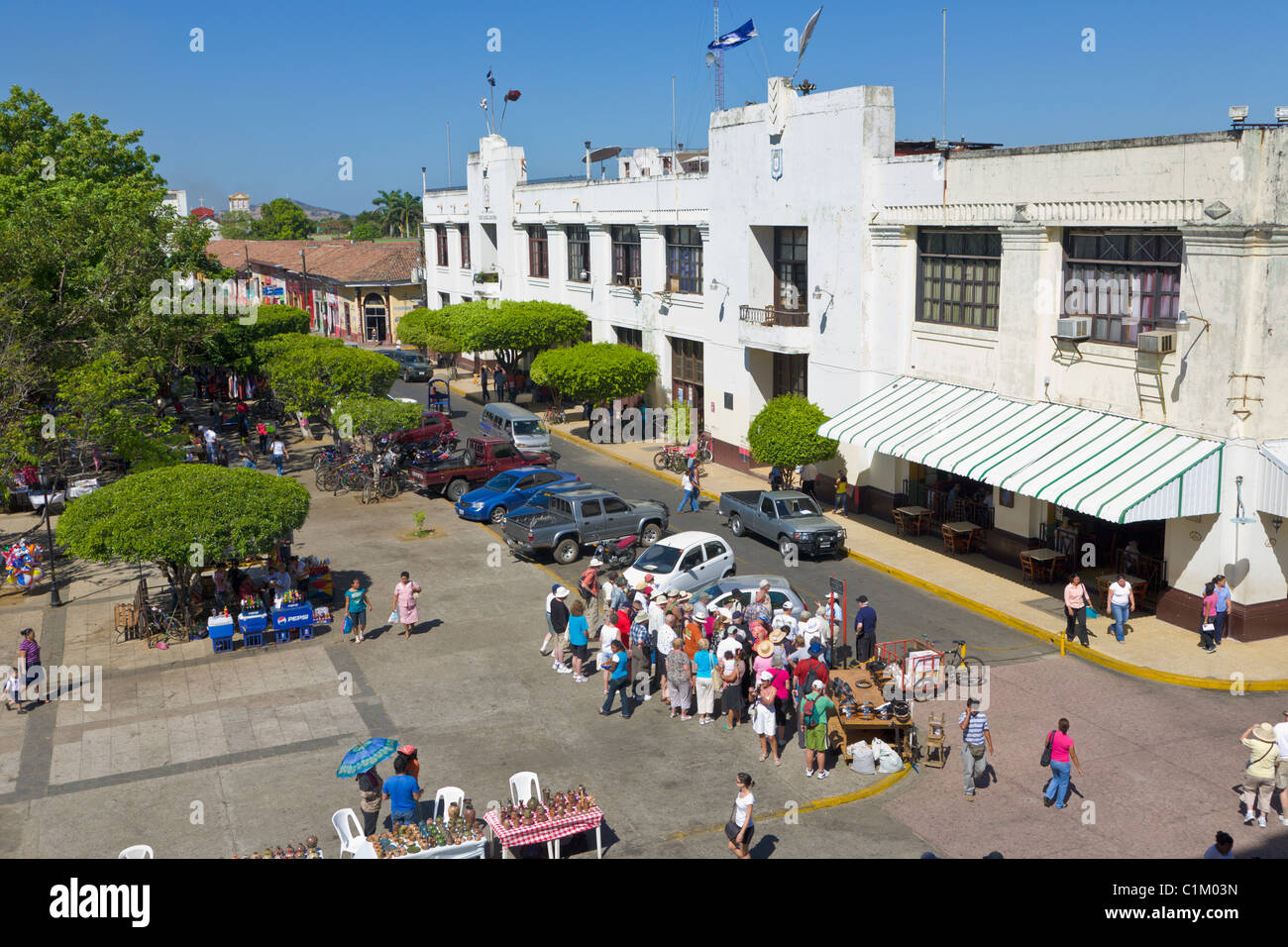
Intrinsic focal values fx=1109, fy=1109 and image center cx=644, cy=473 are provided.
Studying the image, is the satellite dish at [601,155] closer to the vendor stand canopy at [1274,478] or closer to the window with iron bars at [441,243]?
the window with iron bars at [441,243]

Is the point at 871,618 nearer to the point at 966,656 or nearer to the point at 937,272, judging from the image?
the point at 966,656

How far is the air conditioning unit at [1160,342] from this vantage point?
2270 centimetres

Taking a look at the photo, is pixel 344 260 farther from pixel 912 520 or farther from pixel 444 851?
pixel 444 851

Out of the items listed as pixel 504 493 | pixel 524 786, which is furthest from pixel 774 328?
pixel 524 786

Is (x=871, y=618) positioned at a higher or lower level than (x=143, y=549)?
lower

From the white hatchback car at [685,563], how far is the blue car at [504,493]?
7542 mm

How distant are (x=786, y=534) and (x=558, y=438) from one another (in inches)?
782

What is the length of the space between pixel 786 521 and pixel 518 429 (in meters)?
14.5

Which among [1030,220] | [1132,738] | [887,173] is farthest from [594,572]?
[887,173]

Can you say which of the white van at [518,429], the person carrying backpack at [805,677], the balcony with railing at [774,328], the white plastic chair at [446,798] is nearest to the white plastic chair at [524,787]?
the white plastic chair at [446,798]

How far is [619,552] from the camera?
96.0ft

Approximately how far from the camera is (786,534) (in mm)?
29094

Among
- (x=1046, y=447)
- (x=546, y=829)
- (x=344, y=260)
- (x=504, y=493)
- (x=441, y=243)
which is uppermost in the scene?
(x=441, y=243)

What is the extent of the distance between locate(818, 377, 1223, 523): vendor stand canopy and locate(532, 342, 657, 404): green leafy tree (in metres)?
14.0
